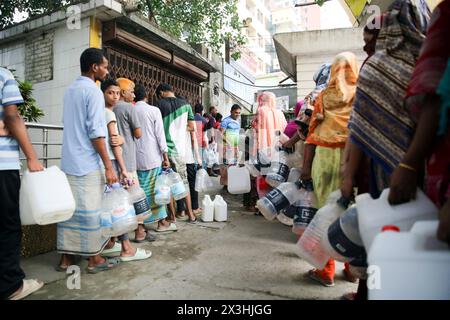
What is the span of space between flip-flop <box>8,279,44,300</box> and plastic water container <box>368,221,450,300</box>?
2243mm

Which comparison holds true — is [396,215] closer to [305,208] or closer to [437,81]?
[437,81]

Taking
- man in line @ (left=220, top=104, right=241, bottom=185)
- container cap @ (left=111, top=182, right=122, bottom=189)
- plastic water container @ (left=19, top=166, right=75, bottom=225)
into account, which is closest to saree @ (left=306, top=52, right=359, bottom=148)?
container cap @ (left=111, top=182, right=122, bottom=189)

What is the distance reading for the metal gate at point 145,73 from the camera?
5.20m

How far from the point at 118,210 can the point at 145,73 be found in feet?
13.2

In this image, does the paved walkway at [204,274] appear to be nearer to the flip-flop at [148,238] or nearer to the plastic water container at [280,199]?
the flip-flop at [148,238]

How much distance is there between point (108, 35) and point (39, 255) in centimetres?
347

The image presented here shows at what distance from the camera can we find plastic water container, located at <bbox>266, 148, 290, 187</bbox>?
3379mm

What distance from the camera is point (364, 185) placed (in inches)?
73.9

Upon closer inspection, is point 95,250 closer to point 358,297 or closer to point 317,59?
point 358,297

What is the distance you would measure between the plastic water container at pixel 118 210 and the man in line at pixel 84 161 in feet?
0.29

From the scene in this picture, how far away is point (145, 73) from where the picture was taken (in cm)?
600

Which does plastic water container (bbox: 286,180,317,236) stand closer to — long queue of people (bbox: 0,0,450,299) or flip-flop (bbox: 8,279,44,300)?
long queue of people (bbox: 0,0,450,299)

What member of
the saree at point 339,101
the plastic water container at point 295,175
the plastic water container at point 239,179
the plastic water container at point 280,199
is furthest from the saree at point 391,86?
the plastic water container at point 239,179
